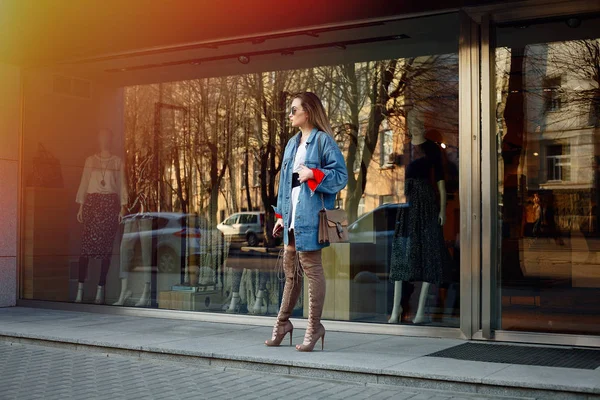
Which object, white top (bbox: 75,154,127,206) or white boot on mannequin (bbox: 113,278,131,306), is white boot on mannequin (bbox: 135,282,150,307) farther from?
white top (bbox: 75,154,127,206)

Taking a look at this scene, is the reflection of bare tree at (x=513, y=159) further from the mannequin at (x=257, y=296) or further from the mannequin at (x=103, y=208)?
the mannequin at (x=103, y=208)

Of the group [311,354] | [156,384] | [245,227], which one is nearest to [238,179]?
[245,227]

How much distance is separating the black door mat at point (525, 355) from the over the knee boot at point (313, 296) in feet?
3.01

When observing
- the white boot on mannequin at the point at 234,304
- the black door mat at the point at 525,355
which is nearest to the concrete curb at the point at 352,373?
the black door mat at the point at 525,355

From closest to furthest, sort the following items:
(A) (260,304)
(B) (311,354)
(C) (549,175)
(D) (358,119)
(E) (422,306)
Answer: (B) (311,354), (C) (549,175), (E) (422,306), (D) (358,119), (A) (260,304)

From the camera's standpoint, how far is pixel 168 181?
997cm

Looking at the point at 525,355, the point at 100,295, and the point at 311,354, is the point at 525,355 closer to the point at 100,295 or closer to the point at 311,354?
the point at 311,354

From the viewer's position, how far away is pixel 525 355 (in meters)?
6.47

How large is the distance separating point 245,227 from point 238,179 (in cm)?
60

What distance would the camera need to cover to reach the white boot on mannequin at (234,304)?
8961 millimetres

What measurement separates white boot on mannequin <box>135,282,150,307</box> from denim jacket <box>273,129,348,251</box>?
11.7 feet

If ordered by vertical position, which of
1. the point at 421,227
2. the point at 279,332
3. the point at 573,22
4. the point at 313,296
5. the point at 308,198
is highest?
the point at 573,22

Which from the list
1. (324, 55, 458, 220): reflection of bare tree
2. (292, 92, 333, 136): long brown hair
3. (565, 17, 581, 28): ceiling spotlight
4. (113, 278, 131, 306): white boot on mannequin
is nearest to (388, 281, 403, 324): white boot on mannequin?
(324, 55, 458, 220): reflection of bare tree

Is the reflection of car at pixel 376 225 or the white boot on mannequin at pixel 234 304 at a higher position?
the reflection of car at pixel 376 225
